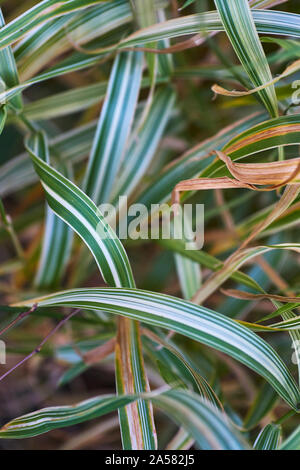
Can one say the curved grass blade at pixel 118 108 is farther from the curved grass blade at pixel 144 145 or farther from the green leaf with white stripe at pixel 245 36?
the green leaf with white stripe at pixel 245 36

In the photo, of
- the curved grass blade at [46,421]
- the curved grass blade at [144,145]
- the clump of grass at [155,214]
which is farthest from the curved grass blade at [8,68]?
the curved grass blade at [46,421]

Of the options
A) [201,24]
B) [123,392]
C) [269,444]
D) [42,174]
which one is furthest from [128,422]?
[201,24]

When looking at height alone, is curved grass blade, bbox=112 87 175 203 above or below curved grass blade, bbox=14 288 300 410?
above

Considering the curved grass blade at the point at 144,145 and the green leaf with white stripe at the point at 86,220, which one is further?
the curved grass blade at the point at 144,145

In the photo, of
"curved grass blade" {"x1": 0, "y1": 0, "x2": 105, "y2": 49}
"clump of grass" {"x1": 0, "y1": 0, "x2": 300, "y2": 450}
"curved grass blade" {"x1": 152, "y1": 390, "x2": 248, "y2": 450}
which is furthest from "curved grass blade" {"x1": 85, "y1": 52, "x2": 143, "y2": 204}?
"curved grass blade" {"x1": 152, "y1": 390, "x2": 248, "y2": 450}

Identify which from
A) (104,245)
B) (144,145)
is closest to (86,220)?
(104,245)

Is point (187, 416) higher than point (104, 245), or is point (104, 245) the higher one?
point (104, 245)

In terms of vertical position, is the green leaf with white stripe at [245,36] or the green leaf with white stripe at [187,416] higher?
the green leaf with white stripe at [245,36]

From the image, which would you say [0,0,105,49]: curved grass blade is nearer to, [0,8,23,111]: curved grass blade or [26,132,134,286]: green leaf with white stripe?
[0,8,23,111]: curved grass blade

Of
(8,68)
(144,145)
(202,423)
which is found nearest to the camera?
(202,423)

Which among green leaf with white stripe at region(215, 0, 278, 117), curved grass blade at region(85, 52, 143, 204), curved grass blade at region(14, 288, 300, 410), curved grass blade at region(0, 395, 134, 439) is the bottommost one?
curved grass blade at region(0, 395, 134, 439)

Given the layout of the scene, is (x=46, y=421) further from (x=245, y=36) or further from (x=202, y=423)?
(x=245, y=36)
